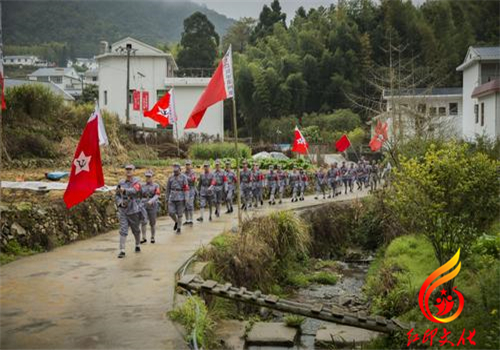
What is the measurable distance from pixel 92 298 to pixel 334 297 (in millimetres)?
7497

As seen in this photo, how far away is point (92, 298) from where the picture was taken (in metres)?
10.4

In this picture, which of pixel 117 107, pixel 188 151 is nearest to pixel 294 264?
pixel 188 151

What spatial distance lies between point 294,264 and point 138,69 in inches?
1462

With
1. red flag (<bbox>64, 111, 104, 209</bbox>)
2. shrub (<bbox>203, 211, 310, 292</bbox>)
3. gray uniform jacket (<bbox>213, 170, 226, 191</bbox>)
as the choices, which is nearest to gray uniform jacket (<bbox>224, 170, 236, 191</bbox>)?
A: gray uniform jacket (<bbox>213, 170, 226, 191</bbox>)

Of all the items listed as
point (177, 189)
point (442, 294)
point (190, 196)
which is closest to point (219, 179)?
point (190, 196)

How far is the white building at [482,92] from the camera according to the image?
104 ft

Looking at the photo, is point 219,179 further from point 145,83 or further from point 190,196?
point 145,83

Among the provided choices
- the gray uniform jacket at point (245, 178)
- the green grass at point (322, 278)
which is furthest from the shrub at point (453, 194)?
the gray uniform jacket at point (245, 178)

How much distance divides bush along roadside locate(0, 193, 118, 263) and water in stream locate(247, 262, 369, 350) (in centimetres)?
587

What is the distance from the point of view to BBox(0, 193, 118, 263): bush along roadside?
13.8 metres

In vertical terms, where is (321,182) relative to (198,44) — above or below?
below

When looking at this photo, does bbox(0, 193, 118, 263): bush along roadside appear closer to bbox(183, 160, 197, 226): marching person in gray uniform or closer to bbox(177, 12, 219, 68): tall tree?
bbox(183, 160, 197, 226): marching person in gray uniform

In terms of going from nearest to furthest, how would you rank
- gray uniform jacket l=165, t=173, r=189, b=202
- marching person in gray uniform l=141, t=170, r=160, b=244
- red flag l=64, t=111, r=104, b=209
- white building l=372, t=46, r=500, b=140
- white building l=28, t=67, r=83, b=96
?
red flag l=64, t=111, r=104, b=209 → marching person in gray uniform l=141, t=170, r=160, b=244 → gray uniform jacket l=165, t=173, r=189, b=202 → white building l=372, t=46, r=500, b=140 → white building l=28, t=67, r=83, b=96

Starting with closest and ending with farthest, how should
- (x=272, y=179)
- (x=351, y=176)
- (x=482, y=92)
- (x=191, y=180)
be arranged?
1. (x=191, y=180)
2. (x=272, y=179)
3. (x=482, y=92)
4. (x=351, y=176)
